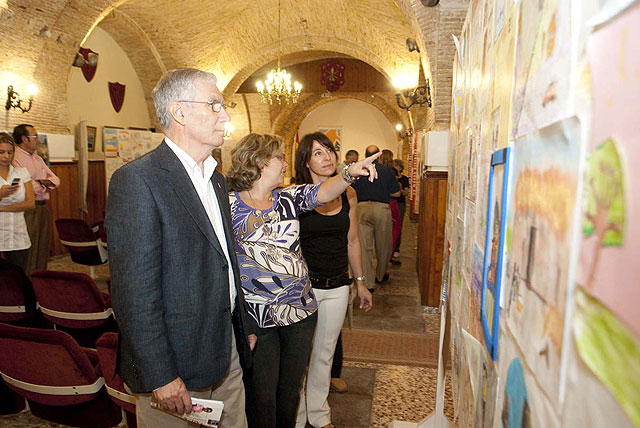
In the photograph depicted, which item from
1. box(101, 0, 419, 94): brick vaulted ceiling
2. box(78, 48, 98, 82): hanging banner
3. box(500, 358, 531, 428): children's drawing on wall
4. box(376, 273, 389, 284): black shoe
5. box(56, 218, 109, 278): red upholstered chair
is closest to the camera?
box(500, 358, 531, 428): children's drawing on wall

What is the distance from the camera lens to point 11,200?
431cm

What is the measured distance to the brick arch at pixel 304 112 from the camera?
2041cm

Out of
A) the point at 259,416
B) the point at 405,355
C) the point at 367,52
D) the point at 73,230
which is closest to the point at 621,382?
the point at 259,416

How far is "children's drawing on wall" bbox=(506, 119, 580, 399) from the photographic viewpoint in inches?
21.0

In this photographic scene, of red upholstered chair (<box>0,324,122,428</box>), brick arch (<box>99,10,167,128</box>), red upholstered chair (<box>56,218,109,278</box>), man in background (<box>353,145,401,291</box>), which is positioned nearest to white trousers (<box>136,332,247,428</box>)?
red upholstered chair (<box>0,324,122,428</box>)

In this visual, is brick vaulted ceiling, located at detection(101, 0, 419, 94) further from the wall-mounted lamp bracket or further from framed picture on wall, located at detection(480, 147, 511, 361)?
framed picture on wall, located at detection(480, 147, 511, 361)

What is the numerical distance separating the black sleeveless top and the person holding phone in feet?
9.77

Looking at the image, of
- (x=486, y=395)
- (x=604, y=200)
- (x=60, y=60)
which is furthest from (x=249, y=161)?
(x=60, y=60)

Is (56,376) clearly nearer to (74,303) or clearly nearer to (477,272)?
(74,303)

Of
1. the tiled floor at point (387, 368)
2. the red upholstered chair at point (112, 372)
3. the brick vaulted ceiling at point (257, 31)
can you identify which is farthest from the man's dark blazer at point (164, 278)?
the brick vaulted ceiling at point (257, 31)

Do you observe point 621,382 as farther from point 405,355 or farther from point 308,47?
point 308,47

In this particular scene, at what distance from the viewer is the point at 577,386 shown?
0.49 meters

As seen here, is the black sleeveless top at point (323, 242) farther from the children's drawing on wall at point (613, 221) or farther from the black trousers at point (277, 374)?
the children's drawing on wall at point (613, 221)

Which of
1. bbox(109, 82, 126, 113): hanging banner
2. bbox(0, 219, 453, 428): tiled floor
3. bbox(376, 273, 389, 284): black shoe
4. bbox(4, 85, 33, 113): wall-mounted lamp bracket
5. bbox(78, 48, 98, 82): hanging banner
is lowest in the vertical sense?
bbox(0, 219, 453, 428): tiled floor
